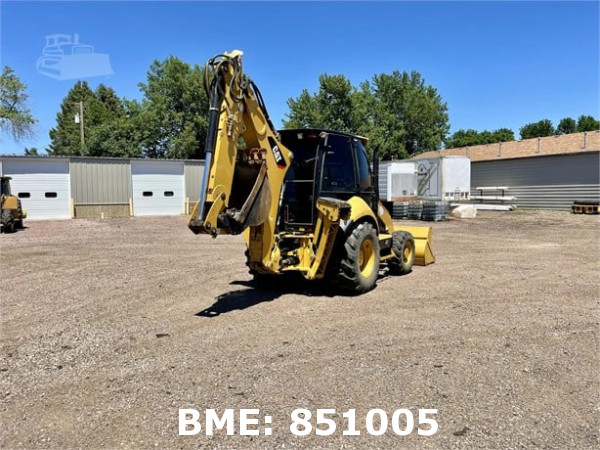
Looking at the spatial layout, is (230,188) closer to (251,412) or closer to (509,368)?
(251,412)

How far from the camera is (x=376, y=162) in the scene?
8477 millimetres

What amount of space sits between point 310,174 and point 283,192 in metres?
0.51

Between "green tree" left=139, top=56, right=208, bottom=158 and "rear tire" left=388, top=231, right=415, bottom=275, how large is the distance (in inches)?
1426

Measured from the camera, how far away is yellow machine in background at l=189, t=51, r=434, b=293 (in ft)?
19.4

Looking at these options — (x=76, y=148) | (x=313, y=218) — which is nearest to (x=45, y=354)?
(x=313, y=218)

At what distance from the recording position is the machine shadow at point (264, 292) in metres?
6.66

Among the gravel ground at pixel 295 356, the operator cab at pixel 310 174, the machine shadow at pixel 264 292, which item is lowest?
the gravel ground at pixel 295 356

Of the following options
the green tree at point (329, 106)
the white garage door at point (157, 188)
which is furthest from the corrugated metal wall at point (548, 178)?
the white garage door at point (157, 188)

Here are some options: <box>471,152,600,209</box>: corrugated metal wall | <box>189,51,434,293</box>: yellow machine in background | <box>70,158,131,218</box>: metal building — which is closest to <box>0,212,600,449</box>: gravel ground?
<box>189,51,434,293</box>: yellow machine in background

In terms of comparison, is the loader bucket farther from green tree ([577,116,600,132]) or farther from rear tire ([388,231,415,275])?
green tree ([577,116,600,132])

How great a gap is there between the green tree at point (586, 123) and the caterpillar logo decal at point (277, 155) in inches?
2909

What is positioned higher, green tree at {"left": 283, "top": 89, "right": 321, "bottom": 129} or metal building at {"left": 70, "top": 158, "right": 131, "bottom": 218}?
green tree at {"left": 283, "top": 89, "right": 321, "bottom": 129}

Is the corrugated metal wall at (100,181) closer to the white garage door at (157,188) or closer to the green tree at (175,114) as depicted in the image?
the white garage door at (157,188)

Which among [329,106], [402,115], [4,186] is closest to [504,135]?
[402,115]
